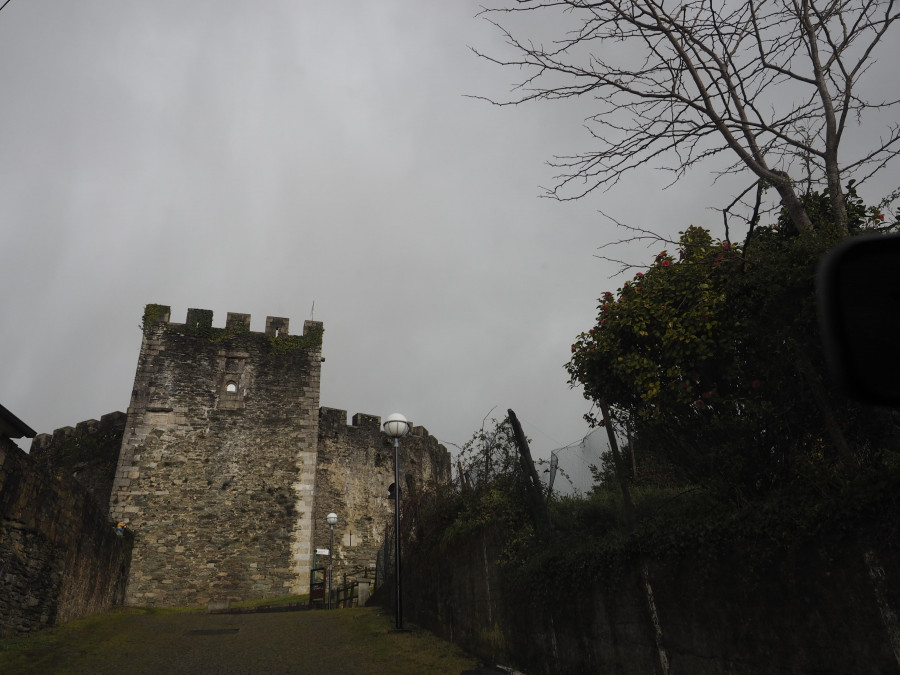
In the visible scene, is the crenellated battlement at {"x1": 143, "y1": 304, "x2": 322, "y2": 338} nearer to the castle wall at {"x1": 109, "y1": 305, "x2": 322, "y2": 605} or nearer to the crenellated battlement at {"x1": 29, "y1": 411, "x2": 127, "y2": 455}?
the castle wall at {"x1": 109, "y1": 305, "x2": 322, "y2": 605}

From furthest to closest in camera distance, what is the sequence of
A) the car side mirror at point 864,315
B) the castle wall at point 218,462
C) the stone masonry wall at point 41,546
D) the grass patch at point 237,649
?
the castle wall at point 218,462
the stone masonry wall at point 41,546
the grass patch at point 237,649
the car side mirror at point 864,315

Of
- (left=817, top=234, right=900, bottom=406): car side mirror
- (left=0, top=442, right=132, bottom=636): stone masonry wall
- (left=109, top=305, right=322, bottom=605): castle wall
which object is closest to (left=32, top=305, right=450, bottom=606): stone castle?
(left=109, top=305, right=322, bottom=605): castle wall

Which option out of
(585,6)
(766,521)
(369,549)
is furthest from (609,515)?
(369,549)

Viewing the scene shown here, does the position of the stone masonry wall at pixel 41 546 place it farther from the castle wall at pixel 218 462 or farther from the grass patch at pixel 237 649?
the castle wall at pixel 218 462

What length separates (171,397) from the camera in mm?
19828

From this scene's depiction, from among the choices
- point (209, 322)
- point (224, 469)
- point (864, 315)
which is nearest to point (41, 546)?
point (864, 315)

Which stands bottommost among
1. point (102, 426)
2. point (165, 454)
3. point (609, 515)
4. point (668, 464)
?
point (609, 515)

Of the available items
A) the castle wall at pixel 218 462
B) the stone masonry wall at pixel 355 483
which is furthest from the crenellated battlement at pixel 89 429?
the stone masonry wall at pixel 355 483

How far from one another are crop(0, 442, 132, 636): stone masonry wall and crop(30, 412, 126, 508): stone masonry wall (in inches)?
377

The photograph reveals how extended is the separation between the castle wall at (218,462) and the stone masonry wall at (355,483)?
8.52ft

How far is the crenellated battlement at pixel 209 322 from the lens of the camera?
20.8 metres

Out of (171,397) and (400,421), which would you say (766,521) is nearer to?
(400,421)

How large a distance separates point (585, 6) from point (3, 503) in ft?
30.5

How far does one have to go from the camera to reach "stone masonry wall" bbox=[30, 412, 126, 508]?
1969 centimetres
